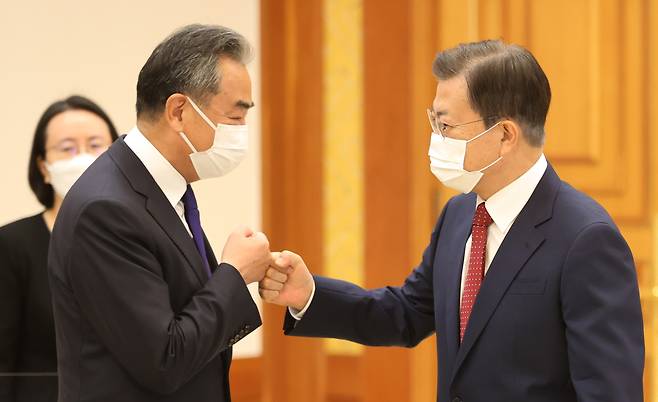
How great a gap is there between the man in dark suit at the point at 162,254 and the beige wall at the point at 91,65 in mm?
2352

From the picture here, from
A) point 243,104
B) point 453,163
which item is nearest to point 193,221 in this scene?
point 243,104

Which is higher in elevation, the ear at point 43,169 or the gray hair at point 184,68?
the gray hair at point 184,68

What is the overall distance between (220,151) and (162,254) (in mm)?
316

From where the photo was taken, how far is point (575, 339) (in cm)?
191

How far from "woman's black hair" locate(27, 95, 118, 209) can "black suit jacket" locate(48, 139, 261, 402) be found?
147cm

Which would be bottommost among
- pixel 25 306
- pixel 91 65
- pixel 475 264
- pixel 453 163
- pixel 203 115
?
pixel 25 306

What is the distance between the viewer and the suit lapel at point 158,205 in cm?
197

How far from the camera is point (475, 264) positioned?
84.7 inches

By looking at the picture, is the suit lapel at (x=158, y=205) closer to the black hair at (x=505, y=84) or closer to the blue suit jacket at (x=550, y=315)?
the blue suit jacket at (x=550, y=315)

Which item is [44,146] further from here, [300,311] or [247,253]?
[247,253]

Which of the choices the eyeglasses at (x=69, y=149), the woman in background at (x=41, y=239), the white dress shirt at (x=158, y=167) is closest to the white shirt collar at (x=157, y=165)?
the white dress shirt at (x=158, y=167)

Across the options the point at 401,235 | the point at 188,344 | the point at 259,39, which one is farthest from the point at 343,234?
the point at 188,344

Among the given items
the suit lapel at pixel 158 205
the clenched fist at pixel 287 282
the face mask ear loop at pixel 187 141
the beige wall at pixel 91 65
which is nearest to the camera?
the suit lapel at pixel 158 205

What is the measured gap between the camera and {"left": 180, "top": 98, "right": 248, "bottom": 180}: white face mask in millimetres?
2109
